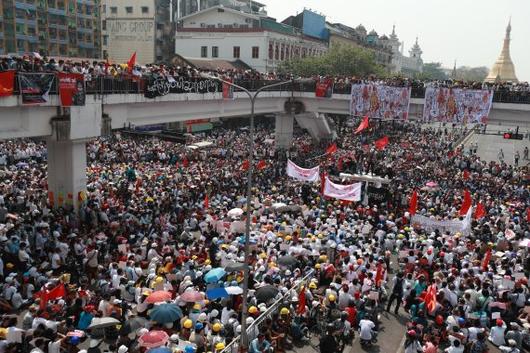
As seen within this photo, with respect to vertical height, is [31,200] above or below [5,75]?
below

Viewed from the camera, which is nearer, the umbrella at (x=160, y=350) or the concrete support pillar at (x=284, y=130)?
the umbrella at (x=160, y=350)

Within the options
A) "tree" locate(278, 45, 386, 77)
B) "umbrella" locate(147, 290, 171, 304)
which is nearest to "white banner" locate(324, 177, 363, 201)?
"umbrella" locate(147, 290, 171, 304)

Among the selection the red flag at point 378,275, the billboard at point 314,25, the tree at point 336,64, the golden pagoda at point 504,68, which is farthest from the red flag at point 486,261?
the golden pagoda at point 504,68

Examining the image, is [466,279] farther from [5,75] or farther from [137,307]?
[5,75]

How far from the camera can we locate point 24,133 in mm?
17594

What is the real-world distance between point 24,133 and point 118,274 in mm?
7808

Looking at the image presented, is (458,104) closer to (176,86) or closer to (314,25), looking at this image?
(176,86)

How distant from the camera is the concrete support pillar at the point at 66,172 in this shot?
19.5 meters

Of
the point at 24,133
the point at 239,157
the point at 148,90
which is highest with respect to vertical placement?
the point at 148,90

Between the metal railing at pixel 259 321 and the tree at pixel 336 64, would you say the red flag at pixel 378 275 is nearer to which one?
the metal railing at pixel 259 321

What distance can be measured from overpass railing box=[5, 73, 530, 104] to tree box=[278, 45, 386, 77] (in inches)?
758

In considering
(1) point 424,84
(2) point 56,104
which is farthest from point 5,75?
(1) point 424,84

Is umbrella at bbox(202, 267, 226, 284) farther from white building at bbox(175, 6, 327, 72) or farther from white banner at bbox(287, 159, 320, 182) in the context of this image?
white building at bbox(175, 6, 327, 72)

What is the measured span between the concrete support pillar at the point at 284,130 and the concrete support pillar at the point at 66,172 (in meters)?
20.7
